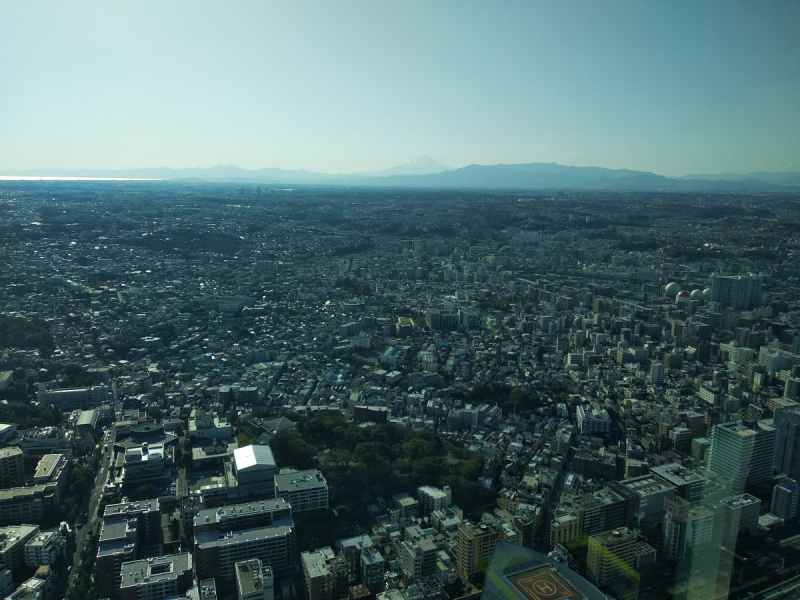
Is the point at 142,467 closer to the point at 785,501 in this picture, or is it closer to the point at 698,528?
the point at 698,528

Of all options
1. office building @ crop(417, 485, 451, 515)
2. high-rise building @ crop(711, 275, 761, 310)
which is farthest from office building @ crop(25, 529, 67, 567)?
high-rise building @ crop(711, 275, 761, 310)

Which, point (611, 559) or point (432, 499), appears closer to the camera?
point (611, 559)

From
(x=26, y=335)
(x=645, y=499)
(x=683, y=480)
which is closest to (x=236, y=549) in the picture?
(x=645, y=499)

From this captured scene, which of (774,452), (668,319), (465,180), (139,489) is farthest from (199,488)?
(465,180)

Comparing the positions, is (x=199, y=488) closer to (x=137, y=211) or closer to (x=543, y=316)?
(x=543, y=316)

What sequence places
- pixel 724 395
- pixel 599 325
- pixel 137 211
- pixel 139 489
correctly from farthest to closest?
1. pixel 137 211
2. pixel 599 325
3. pixel 724 395
4. pixel 139 489

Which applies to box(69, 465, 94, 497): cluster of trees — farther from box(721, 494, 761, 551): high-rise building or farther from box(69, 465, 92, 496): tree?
box(721, 494, 761, 551): high-rise building
